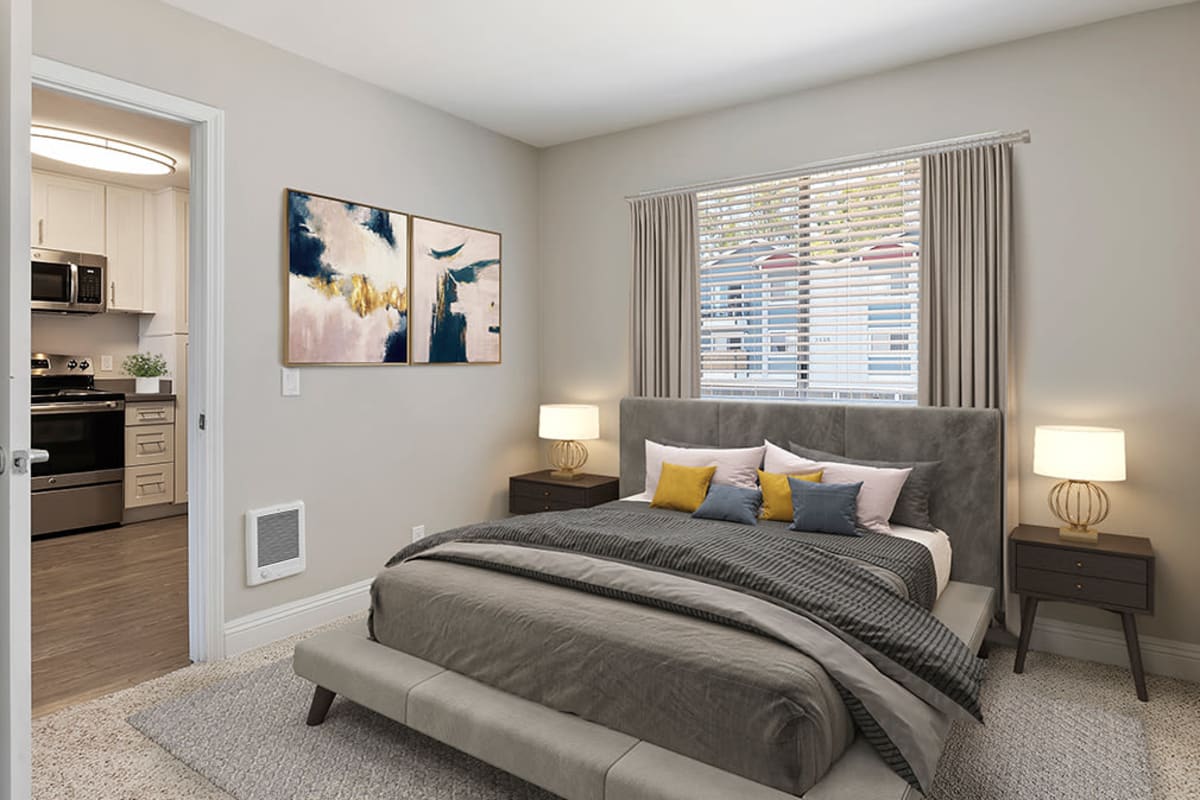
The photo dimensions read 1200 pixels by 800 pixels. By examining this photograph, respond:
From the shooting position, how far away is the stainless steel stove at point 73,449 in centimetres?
515

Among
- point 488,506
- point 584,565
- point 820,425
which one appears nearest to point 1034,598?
point 820,425

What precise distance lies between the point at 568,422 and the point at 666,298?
0.97 m

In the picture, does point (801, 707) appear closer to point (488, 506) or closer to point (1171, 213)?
point (1171, 213)

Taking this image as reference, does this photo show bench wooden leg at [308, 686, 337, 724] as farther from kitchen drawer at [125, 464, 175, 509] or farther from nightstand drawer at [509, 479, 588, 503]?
kitchen drawer at [125, 464, 175, 509]

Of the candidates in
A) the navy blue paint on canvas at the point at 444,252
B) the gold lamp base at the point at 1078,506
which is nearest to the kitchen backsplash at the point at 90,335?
the navy blue paint on canvas at the point at 444,252

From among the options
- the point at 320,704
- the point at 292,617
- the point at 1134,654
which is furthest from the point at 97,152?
the point at 1134,654

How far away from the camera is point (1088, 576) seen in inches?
113

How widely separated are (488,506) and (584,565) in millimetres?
2385

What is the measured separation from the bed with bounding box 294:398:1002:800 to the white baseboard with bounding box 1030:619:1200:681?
56 cm

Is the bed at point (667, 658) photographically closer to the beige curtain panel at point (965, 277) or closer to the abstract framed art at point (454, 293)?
the beige curtain panel at point (965, 277)

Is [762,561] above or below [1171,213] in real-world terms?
below

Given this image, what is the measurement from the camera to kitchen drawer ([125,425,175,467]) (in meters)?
5.69

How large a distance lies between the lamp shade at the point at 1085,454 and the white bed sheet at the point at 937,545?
20.3 inches

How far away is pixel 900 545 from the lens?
9.59 ft
